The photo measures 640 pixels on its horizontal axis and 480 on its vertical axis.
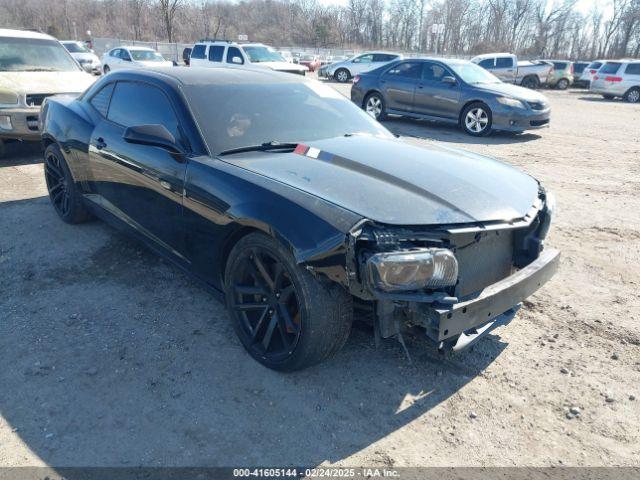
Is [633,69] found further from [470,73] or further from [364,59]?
[470,73]

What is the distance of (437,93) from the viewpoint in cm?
1100

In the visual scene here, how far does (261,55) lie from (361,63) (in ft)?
35.5

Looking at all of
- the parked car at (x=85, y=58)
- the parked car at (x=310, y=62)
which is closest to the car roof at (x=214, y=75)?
the parked car at (x=85, y=58)

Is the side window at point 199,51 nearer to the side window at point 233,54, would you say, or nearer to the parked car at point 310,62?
the side window at point 233,54

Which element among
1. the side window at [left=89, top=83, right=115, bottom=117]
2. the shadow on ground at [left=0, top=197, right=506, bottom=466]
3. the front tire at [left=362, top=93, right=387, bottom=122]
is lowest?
the shadow on ground at [left=0, top=197, right=506, bottom=466]

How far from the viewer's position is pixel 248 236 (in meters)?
2.72

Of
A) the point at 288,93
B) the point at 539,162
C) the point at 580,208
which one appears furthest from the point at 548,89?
the point at 288,93

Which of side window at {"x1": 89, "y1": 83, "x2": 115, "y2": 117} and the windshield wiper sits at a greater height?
side window at {"x1": 89, "y1": 83, "x2": 115, "y2": 117}

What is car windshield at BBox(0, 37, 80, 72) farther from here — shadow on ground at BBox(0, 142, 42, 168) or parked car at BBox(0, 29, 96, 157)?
shadow on ground at BBox(0, 142, 42, 168)

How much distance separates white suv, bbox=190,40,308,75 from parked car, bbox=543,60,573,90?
1719cm

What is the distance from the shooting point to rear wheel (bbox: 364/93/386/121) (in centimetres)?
1207

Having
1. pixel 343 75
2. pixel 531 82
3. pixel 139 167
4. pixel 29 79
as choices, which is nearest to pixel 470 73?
pixel 29 79

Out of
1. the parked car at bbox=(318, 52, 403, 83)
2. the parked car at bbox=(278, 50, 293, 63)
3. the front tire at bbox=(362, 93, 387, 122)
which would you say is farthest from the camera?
the parked car at bbox=(318, 52, 403, 83)

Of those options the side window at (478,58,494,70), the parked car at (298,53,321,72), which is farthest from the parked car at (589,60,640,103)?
the parked car at (298,53,321,72)
